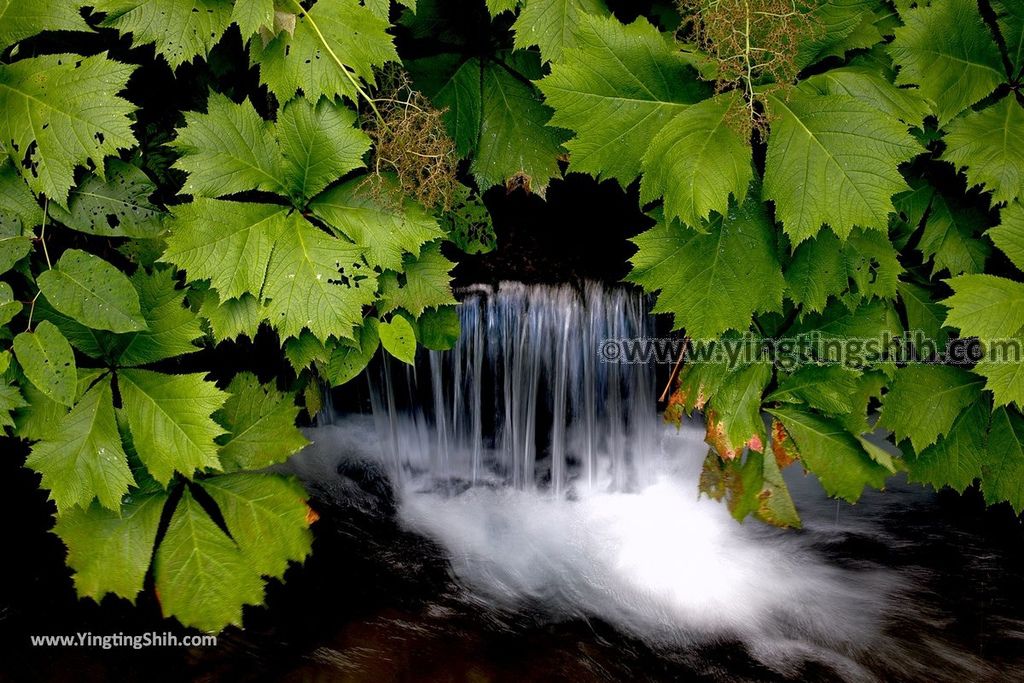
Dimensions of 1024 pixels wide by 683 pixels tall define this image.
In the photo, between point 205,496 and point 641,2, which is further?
point 205,496

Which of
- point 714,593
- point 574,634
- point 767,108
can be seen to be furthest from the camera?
point 714,593

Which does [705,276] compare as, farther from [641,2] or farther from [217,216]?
Result: [217,216]

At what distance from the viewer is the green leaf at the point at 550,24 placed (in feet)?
6.85

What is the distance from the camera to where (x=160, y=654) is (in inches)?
87.2

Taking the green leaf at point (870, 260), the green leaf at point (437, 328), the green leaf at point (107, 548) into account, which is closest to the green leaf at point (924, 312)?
the green leaf at point (870, 260)

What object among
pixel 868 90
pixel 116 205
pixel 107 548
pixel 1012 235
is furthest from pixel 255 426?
pixel 1012 235

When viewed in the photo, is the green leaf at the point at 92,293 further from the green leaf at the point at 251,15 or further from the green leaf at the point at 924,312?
the green leaf at the point at 924,312

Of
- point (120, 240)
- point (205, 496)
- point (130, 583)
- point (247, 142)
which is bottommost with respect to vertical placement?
point (130, 583)

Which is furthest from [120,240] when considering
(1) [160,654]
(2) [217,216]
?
(1) [160,654]

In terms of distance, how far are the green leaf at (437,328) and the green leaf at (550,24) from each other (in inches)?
34.2

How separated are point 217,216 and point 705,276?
143cm

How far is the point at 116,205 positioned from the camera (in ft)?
6.85

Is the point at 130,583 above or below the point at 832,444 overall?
below

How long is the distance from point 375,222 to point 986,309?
6.12ft
